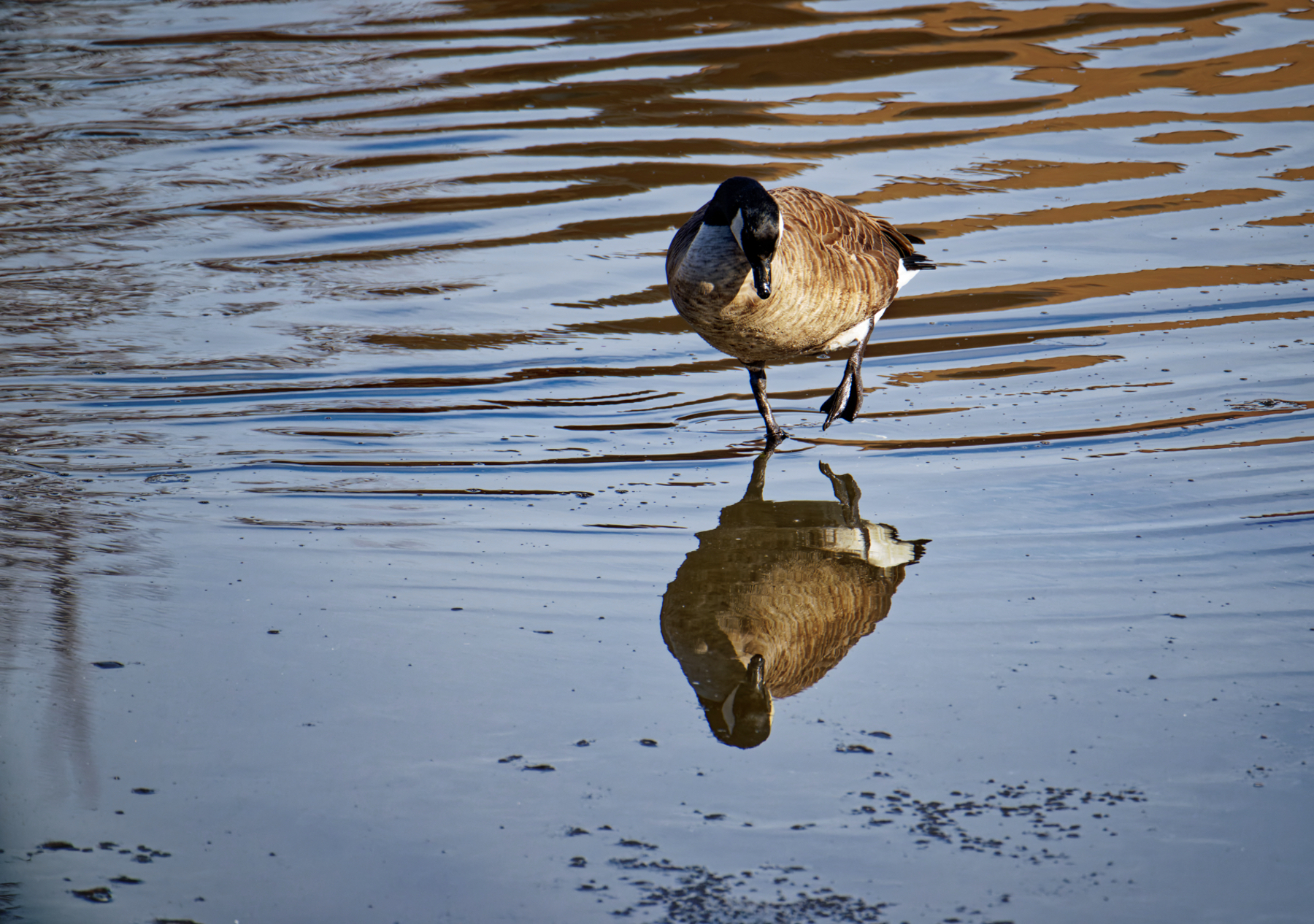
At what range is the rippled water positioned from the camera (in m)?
3.14

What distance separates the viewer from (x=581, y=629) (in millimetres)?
4332

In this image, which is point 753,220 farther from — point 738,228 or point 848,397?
point 848,397

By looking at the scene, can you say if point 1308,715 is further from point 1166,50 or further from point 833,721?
point 1166,50

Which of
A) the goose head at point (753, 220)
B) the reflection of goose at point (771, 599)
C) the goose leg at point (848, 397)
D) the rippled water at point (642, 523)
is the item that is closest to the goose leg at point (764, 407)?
the rippled water at point (642, 523)

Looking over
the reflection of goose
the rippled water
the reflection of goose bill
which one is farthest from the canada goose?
the reflection of goose bill

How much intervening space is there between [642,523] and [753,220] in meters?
1.34

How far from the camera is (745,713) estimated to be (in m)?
3.74

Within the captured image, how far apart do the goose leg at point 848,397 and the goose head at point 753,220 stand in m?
1.07

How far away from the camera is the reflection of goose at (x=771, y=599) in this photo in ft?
12.8

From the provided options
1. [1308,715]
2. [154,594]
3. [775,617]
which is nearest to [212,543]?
[154,594]

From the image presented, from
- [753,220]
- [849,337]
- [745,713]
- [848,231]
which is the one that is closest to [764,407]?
[849,337]

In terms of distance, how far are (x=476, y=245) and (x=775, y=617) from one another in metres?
5.63

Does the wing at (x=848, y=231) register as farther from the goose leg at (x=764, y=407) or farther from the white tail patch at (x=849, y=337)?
the goose leg at (x=764, y=407)

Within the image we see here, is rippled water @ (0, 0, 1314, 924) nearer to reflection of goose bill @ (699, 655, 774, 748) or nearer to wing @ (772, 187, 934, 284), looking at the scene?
reflection of goose bill @ (699, 655, 774, 748)
